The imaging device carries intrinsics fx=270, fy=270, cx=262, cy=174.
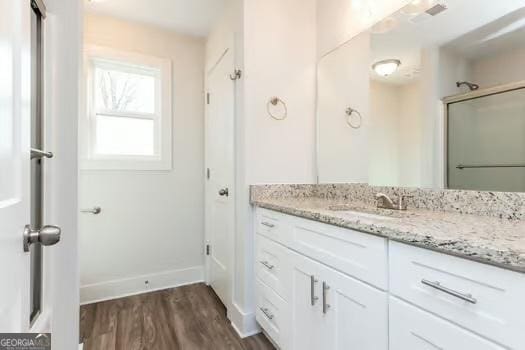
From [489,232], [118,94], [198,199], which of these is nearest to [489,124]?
[489,232]

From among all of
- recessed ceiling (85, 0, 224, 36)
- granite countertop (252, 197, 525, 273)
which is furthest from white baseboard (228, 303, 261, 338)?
recessed ceiling (85, 0, 224, 36)

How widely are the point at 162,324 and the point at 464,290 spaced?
185 centimetres

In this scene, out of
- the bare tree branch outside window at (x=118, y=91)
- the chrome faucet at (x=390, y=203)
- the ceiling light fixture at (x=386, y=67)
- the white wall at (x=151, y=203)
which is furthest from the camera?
the bare tree branch outside window at (x=118, y=91)

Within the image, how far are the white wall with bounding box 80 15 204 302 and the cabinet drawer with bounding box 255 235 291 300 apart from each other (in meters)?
1.13

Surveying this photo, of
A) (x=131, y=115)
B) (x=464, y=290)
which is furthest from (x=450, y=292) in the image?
(x=131, y=115)

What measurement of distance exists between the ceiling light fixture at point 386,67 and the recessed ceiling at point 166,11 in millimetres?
1340

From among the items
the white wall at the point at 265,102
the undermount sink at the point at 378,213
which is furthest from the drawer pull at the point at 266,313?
the undermount sink at the point at 378,213

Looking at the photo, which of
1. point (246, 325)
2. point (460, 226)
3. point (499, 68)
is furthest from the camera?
point (246, 325)

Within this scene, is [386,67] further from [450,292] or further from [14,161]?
[14,161]

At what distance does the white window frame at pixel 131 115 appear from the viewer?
7.28 ft

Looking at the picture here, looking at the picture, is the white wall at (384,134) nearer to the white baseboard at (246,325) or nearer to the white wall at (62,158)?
the white baseboard at (246,325)

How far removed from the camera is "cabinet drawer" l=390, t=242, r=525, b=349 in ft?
1.88

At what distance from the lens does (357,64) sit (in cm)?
173

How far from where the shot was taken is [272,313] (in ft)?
5.02
